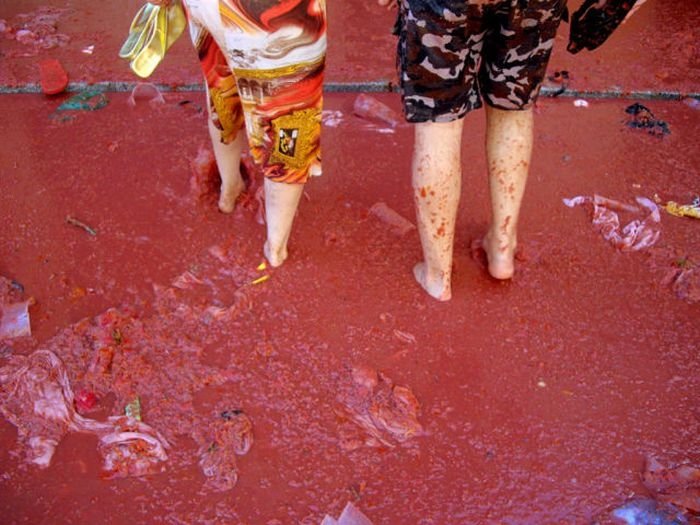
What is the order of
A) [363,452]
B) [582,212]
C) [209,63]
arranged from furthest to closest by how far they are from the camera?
[582,212], [209,63], [363,452]

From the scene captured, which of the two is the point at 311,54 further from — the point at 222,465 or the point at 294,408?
the point at 222,465

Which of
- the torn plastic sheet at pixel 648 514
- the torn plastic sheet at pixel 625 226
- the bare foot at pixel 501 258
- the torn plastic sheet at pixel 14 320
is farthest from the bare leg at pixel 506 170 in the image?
the torn plastic sheet at pixel 14 320

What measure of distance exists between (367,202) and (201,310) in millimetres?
828

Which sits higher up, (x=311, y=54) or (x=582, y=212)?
(x=311, y=54)

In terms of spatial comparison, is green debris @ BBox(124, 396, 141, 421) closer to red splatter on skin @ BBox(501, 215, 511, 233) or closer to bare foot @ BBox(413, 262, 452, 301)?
bare foot @ BBox(413, 262, 452, 301)

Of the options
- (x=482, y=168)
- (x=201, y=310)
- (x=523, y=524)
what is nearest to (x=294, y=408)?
(x=201, y=310)

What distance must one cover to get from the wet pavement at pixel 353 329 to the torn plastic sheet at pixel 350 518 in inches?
0.9

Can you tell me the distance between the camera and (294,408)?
1920 millimetres

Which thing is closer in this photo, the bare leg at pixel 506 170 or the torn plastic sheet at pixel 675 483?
the torn plastic sheet at pixel 675 483

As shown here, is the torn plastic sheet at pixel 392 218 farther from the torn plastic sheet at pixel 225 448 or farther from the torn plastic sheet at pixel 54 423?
the torn plastic sheet at pixel 54 423

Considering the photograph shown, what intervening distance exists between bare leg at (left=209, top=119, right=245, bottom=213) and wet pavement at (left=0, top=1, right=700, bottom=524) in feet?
0.28

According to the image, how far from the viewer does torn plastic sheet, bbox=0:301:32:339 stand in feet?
6.90

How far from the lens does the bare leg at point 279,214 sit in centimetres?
216

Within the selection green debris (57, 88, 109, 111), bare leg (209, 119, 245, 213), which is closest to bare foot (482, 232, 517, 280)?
bare leg (209, 119, 245, 213)
